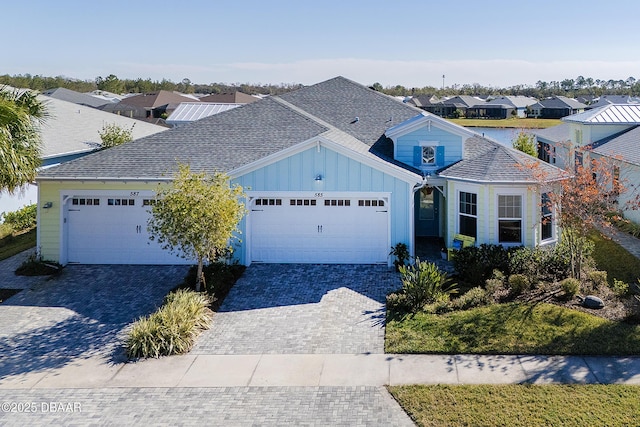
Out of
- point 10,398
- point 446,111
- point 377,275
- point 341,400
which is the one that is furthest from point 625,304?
point 446,111

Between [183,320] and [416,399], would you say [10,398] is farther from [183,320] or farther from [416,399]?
[416,399]

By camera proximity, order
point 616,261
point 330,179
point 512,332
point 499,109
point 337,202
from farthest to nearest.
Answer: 1. point 499,109
2. point 616,261
3. point 337,202
4. point 330,179
5. point 512,332

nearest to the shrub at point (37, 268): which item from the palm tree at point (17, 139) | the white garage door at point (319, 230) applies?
the palm tree at point (17, 139)

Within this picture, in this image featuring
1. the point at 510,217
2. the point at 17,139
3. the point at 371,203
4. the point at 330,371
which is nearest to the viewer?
the point at 330,371

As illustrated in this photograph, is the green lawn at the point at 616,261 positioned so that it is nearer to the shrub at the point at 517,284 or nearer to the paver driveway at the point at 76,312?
the shrub at the point at 517,284

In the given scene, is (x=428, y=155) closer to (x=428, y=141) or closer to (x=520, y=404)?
(x=428, y=141)

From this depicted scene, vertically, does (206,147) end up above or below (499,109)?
below

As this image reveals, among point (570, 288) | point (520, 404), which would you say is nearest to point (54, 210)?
point (520, 404)
